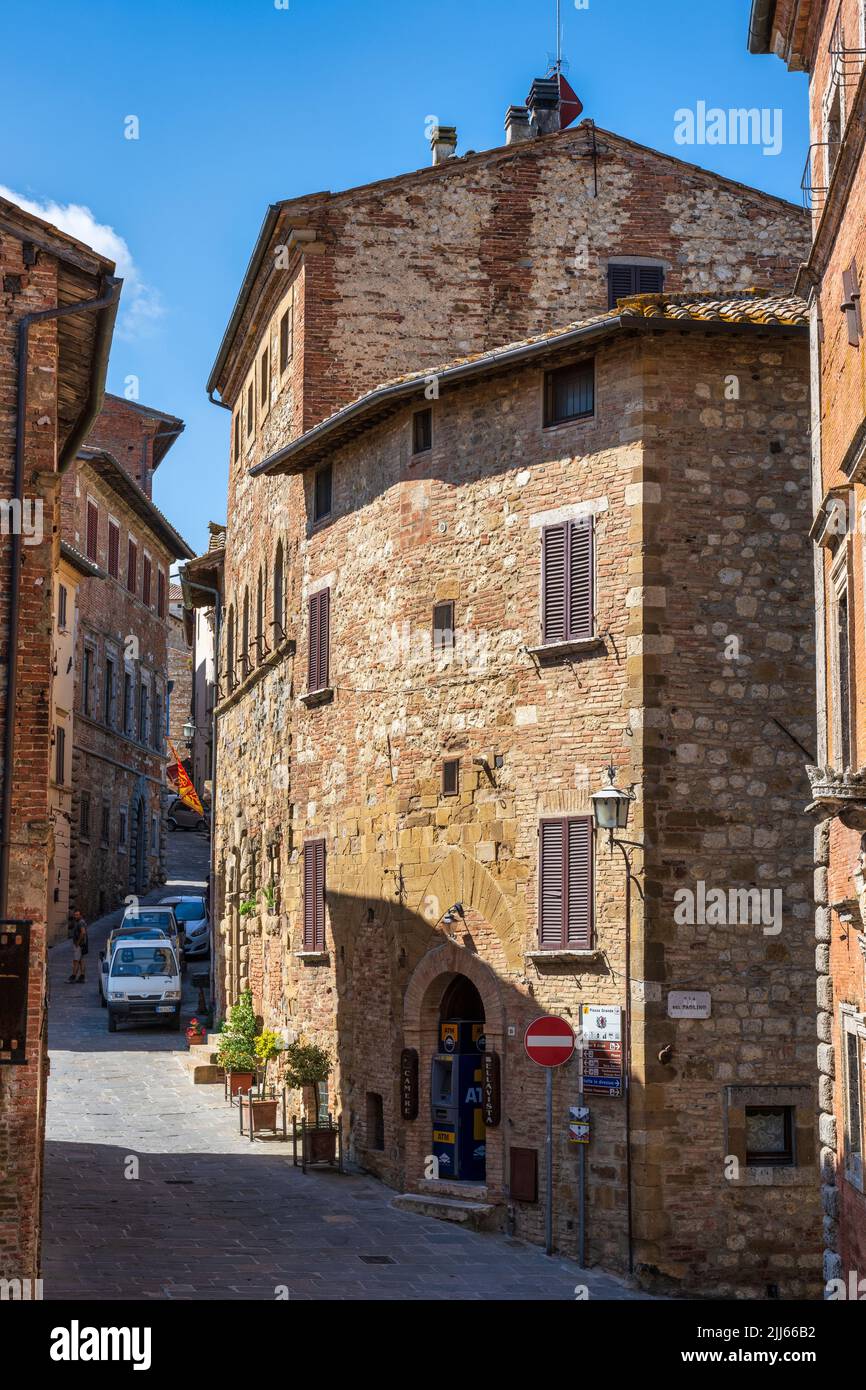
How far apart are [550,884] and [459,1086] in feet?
10.5

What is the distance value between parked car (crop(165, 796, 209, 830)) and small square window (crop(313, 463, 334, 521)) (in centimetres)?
4070

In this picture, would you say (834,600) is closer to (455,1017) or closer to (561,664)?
(561,664)

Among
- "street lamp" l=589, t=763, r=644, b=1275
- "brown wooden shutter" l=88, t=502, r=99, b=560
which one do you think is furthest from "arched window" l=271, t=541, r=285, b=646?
"brown wooden shutter" l=88, t=502, r=99, b=560

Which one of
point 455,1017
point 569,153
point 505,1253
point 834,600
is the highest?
point 569,153

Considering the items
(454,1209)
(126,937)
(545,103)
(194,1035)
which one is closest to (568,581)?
(454,1209)

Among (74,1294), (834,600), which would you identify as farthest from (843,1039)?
(74,1294)

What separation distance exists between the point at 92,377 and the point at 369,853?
777 cm

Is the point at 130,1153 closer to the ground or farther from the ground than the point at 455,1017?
closer to the ground

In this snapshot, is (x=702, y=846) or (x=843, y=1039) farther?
(x=702, y=846)

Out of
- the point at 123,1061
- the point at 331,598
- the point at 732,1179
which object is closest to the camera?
the point at 732,1179

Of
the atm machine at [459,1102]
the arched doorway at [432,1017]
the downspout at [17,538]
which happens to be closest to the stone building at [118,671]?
the arched doorway at [432,1017]

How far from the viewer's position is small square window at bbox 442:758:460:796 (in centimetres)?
2195

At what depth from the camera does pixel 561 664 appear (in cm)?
2055

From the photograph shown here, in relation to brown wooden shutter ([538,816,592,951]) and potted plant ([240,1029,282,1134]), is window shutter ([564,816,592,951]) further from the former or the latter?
potted plant ([240,1029,282,1134])
